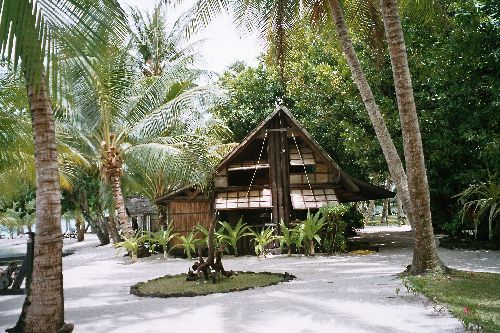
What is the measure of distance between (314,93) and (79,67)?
1337 cm

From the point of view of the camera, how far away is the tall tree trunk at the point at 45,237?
4.82 m

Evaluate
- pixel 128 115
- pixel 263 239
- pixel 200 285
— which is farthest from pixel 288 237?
pixel 128 115

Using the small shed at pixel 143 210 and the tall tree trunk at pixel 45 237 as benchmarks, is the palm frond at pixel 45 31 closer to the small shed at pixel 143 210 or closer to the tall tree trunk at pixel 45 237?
the tall tree trunk at pixel 45 237

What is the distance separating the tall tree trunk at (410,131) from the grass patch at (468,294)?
1.58ft

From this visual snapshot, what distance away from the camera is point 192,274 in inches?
340

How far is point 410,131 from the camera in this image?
762 cm

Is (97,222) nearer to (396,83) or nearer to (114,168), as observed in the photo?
(114,168)

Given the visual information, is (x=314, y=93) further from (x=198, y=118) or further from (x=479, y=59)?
(x=479, y=59)

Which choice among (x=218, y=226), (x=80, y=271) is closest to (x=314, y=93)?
(x=218, y=226)

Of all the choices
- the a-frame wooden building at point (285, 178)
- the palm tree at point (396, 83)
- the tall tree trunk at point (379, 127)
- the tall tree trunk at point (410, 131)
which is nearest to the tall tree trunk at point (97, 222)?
the a-frame wooden building at point (285, 178)

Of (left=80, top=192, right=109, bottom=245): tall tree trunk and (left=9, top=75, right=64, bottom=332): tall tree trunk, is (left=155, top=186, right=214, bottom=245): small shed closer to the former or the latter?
(left=80, top=192, right=109, bottom=245): tall tree trunk

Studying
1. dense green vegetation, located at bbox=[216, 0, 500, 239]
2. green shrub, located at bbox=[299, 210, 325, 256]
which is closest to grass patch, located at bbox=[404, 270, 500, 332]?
dense green vegetation, located at bbox=[216, 0, 500, 239]

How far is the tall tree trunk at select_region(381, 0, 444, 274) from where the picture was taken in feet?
24.9

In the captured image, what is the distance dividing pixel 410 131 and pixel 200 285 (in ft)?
14.7
